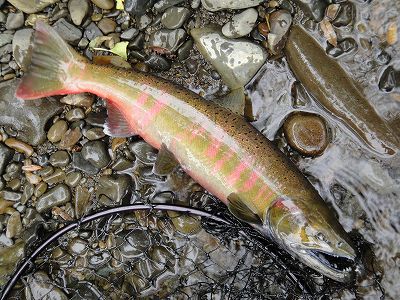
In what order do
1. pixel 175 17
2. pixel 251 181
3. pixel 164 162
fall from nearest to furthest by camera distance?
pixel 251 181 < pixel 164 162 < pixel 175 17

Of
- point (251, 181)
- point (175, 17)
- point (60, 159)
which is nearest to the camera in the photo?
point (251, 181)

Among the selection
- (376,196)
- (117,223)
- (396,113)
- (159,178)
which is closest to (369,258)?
(376,196)

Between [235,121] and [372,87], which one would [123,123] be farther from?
[372,87]

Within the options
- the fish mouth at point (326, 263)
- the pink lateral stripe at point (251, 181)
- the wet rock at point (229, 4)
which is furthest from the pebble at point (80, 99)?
the fish mouth at point (326, 263)

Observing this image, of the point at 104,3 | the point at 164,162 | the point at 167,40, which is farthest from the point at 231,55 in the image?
the point at 104,3

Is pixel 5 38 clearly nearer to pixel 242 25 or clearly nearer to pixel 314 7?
pixel 242 25

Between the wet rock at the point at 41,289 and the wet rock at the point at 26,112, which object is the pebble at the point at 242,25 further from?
the wet rock at the point at 41,289

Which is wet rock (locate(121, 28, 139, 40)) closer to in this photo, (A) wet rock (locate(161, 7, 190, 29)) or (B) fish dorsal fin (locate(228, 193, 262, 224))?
(A) wet rock (locate(161, 7, 190, 29))
